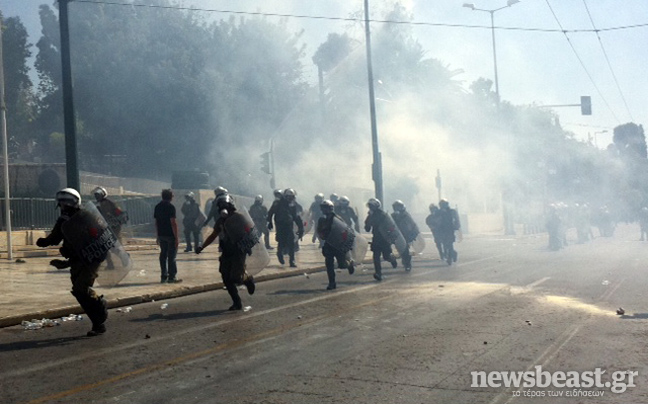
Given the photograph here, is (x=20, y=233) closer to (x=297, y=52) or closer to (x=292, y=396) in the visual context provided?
(x=292, y=396)

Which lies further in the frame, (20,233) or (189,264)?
(20,233)

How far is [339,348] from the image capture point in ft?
25.5

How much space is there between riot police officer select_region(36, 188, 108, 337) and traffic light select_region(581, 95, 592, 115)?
3394cm

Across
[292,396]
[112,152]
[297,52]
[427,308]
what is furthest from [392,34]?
[292,396]

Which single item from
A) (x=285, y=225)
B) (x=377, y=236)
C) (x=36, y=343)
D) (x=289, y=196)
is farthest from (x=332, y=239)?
(x=36, y=343)

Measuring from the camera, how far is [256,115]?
52281mm

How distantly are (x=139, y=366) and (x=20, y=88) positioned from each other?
59106 mm

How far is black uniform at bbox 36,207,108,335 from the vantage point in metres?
8.81

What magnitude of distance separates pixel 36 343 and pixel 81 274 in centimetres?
88

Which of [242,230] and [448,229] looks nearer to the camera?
[242,230]

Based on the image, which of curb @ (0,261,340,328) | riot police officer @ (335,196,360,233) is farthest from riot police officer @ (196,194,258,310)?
riot police officer @ (335,196,360,233)

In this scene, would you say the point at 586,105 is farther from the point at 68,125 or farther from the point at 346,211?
the point at 68,125

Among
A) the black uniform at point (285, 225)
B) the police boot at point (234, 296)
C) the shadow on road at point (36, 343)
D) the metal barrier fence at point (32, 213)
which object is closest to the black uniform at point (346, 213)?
the black uniform at point (285, 225)

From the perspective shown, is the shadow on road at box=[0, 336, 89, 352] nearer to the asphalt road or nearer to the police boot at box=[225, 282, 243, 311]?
the asphalt road
